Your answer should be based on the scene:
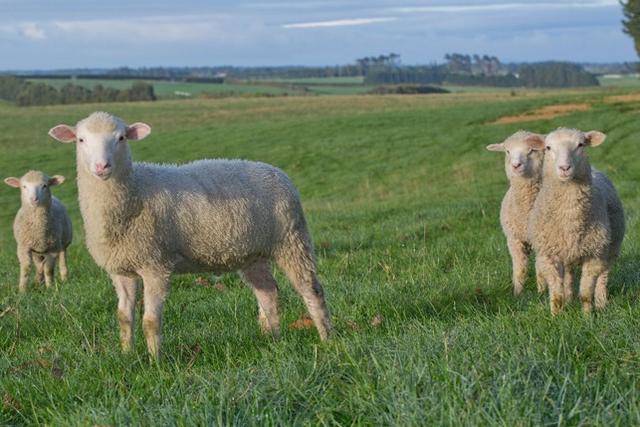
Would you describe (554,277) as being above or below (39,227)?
above

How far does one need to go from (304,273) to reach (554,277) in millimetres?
1920

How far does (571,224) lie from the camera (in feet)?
20.0

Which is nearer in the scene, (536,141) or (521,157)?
(536,141)

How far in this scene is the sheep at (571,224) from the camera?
6.08 meters

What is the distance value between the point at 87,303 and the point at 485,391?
16.8 feet

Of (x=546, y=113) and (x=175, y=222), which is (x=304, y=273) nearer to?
(x=175, y=222)

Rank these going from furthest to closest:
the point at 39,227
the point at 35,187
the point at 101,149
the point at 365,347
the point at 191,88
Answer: the point at 191,88, the point at 39,227, the point at 35,187, the point at 101,149, the point at 365,347

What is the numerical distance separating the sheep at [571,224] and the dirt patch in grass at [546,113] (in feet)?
84.4

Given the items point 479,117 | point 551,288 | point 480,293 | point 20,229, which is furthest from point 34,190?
point 479,117

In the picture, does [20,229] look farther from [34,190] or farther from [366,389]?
[366,389]

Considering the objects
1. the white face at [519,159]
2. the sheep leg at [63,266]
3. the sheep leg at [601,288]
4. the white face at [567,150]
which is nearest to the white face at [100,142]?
the white face at [567,150]

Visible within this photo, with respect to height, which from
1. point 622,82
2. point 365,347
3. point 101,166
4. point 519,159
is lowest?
point 622,82

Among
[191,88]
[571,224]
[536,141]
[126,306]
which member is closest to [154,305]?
[126,306]

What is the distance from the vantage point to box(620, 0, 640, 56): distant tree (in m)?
58.6
